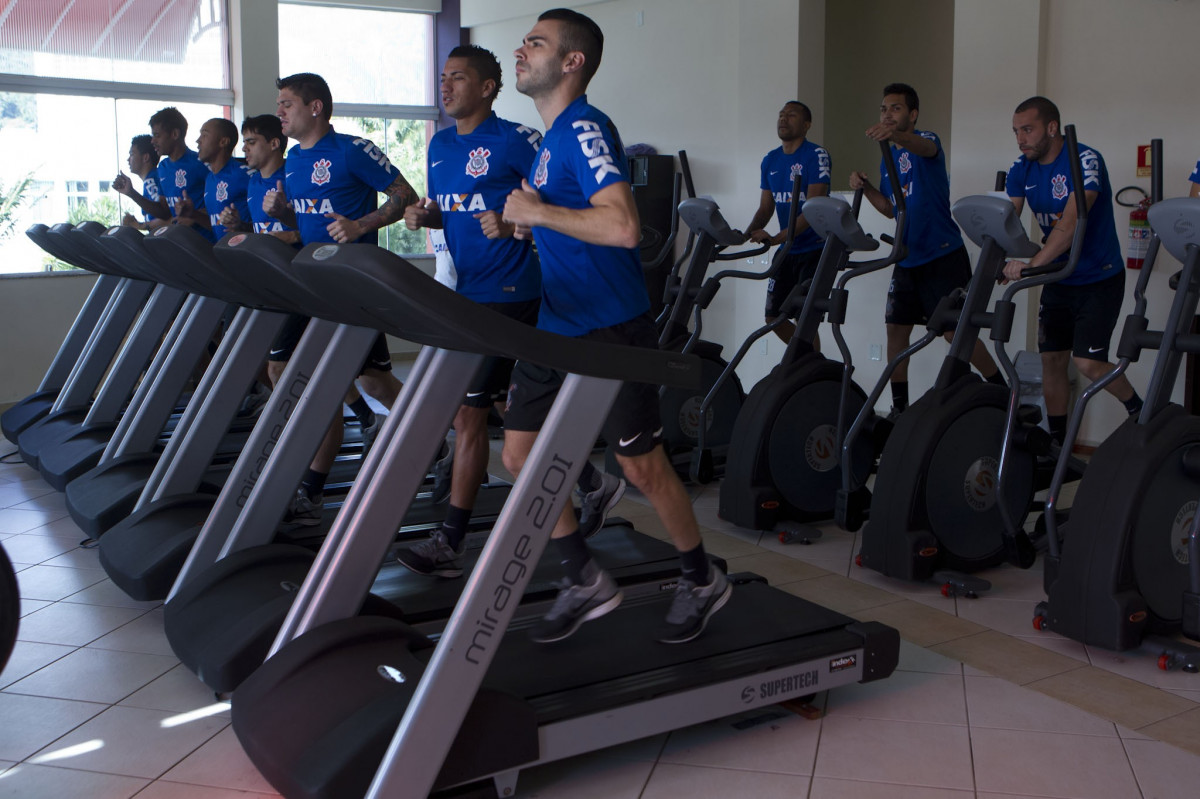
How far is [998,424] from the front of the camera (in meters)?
3.82

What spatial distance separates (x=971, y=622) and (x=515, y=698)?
1767 millimetres

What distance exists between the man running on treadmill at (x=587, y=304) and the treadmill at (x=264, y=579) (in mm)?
225

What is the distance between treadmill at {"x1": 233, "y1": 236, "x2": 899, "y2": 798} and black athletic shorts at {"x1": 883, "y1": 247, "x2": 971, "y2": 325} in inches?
108

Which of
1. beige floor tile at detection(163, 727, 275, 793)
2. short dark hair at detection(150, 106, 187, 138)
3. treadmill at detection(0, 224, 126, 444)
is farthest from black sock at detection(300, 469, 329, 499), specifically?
short dark hair at detection(150, 106, 187, 138)

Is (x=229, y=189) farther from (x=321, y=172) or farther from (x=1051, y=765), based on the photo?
(x=1051, y=765)

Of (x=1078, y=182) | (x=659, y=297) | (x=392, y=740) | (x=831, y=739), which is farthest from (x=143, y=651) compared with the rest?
(x=659, y=297)

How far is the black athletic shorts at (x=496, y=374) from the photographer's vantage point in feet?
11.2

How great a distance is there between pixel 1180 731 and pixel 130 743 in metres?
2.50

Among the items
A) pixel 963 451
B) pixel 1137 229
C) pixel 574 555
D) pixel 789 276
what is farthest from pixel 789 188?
pixel 574 555

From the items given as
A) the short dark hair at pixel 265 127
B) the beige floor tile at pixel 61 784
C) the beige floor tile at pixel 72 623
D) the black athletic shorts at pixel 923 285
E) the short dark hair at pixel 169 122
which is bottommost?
the beige floor tile at pixel 61 784

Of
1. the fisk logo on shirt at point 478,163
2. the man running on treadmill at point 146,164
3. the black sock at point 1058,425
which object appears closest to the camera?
the fisk logo on shirt at point 478,163

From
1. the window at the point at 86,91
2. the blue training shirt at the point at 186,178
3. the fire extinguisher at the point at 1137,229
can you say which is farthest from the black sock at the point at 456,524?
the window at the point at 86,91

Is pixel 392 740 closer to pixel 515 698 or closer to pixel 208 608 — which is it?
pixel 515 698

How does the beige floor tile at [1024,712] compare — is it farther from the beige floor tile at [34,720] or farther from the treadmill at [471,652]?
the beige floor tile at [34,720]
